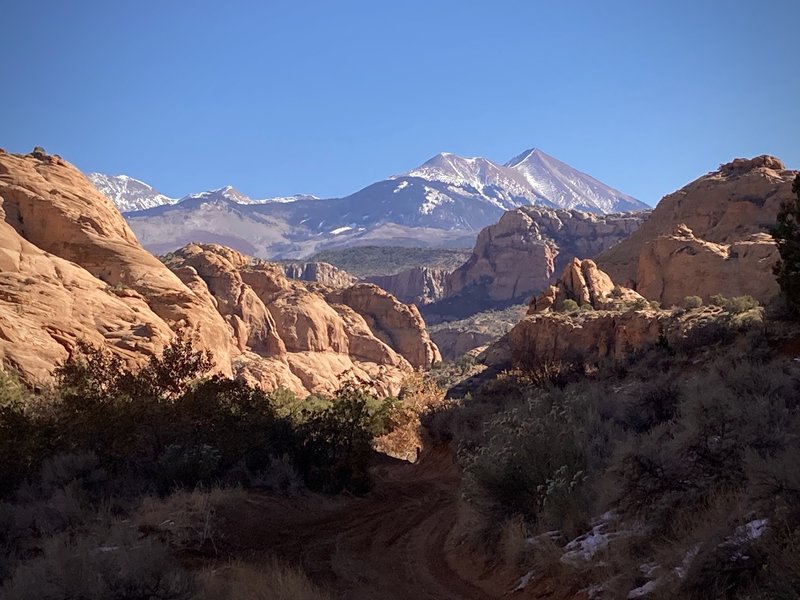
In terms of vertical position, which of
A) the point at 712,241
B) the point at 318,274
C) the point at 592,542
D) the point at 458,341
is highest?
the point at 318,274

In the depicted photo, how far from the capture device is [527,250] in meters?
132

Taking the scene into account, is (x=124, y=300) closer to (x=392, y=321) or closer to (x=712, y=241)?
(x=712, y=241)

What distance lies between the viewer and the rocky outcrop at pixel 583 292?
53.9 meters

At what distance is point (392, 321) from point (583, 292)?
37437 mm

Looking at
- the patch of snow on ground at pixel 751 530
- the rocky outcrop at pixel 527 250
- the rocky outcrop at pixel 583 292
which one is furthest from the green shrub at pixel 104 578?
the rocky outcrop at pixel 527 250

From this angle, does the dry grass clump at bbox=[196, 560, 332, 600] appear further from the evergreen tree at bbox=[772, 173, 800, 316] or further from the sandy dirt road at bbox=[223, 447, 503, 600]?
the evergreen tree at bbox=[772, 173, 800, 316]

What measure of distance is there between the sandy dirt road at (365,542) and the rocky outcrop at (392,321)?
6833 centimetres

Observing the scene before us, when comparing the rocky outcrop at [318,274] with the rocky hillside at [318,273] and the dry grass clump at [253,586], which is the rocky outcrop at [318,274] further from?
the dry grass clump at [253,586]

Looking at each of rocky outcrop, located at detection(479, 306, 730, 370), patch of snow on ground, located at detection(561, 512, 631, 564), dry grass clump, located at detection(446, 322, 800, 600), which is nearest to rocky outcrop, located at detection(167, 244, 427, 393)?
rocky outcrop, located at detection(479, 306, 730, 370)

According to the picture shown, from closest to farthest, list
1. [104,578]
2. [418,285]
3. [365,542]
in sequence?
[104,578] → [365,542] → [418,285]

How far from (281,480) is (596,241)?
128294 mm

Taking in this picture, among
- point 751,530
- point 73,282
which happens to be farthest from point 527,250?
point 751,530

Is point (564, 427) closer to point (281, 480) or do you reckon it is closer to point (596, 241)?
point (281, 480)

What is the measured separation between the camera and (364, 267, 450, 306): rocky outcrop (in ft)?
484
